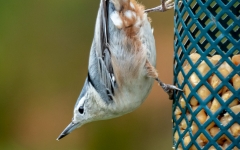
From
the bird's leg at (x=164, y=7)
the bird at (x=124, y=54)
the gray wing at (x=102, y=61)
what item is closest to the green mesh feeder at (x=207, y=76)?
the bird at (x=124, y=54)

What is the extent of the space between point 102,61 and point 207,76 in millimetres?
1060

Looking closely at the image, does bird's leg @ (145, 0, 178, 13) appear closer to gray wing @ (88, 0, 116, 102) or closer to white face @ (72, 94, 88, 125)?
gray wing @ (88, 0, 116, 102)

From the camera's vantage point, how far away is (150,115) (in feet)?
15.4

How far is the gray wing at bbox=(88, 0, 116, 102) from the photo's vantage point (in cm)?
332

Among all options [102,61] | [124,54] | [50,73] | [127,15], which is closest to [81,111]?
[102,61]

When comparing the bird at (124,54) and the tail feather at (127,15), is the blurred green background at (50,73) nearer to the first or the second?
the bird at (124,54)

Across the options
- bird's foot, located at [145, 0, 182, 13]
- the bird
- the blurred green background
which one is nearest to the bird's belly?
the bird

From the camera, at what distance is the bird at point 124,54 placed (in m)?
3.22

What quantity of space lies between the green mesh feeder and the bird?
370 mm

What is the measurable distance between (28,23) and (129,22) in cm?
210

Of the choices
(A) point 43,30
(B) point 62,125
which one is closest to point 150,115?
(B) point 62,125

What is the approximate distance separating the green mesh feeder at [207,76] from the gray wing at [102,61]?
0.64m

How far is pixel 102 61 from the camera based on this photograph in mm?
3416

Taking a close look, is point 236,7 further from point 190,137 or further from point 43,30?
point 43,30
